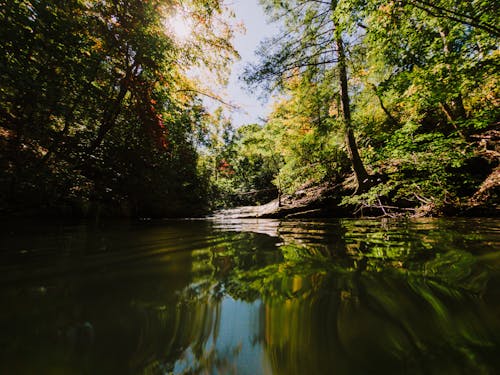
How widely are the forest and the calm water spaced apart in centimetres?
364

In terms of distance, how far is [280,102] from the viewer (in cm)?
1026

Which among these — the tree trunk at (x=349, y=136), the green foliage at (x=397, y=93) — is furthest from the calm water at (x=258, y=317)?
the tree trunk at (x=349, y=136)

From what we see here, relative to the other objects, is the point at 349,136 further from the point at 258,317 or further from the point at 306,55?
the point at 258,317

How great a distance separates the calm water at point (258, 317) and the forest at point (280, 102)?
3636mm

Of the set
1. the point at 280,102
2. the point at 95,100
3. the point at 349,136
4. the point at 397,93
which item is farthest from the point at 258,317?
the point at 280,102

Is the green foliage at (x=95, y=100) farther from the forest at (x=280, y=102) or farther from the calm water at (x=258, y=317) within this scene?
the calm water at (x=258, y=317)

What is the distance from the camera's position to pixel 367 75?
23.5ft

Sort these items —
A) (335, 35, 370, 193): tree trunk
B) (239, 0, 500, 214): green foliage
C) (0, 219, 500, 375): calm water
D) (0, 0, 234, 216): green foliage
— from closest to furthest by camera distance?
(0, 219, 500, 375): calm water < (0, 0, 234, 216): green foliage < (239, 0, 500, 214): green foliage < (335, 35, 370, 193): tree trunk

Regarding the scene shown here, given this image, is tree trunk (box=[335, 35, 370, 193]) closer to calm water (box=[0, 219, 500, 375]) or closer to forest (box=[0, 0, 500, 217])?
forest (box=[0, 0, 500, 217])

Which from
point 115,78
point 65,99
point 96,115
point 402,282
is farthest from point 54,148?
point 402,282

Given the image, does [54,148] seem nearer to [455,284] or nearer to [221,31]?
[455,284]

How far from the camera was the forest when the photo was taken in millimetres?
3775

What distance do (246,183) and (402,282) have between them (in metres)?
21.0

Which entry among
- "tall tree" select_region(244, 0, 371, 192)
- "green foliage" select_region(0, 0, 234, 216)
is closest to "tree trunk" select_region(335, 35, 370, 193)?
"tall tree" select_region(244, 0, 371, 192)
